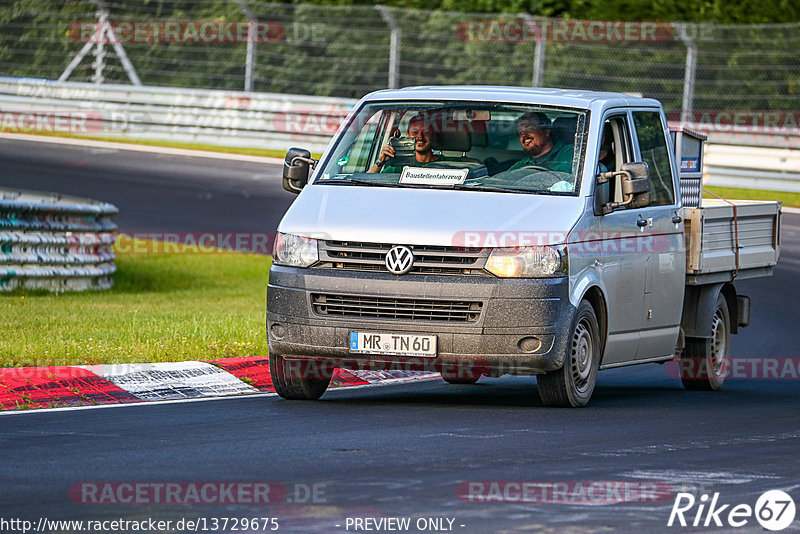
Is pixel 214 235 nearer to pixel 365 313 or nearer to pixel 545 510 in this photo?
pixel 365 313

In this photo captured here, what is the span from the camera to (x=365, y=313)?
9.59 meters

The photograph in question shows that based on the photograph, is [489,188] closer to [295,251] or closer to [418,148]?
[418,148]

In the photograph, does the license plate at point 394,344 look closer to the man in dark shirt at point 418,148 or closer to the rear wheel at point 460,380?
the man in dark shirt at point 418,148

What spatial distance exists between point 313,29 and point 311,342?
2091 centimetres

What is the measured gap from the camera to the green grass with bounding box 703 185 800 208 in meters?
24.8

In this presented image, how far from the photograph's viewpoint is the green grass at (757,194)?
24.8 m

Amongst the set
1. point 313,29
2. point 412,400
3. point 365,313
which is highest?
point 313,29

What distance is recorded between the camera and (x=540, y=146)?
10422 mm

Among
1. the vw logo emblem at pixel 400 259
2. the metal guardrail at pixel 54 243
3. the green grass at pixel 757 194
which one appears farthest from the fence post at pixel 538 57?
the vw logo emblem at pixel 400 259

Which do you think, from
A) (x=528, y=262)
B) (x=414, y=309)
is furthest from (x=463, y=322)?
(x=528, y=262)

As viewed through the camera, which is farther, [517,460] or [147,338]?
[147,338]

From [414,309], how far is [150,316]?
18.3ft

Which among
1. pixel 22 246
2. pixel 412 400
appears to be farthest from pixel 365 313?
pixel 22 246

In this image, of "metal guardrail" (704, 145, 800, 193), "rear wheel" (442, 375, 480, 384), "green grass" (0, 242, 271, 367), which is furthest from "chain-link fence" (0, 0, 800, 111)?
"rear wheel" (442, 375, 480, 384)
